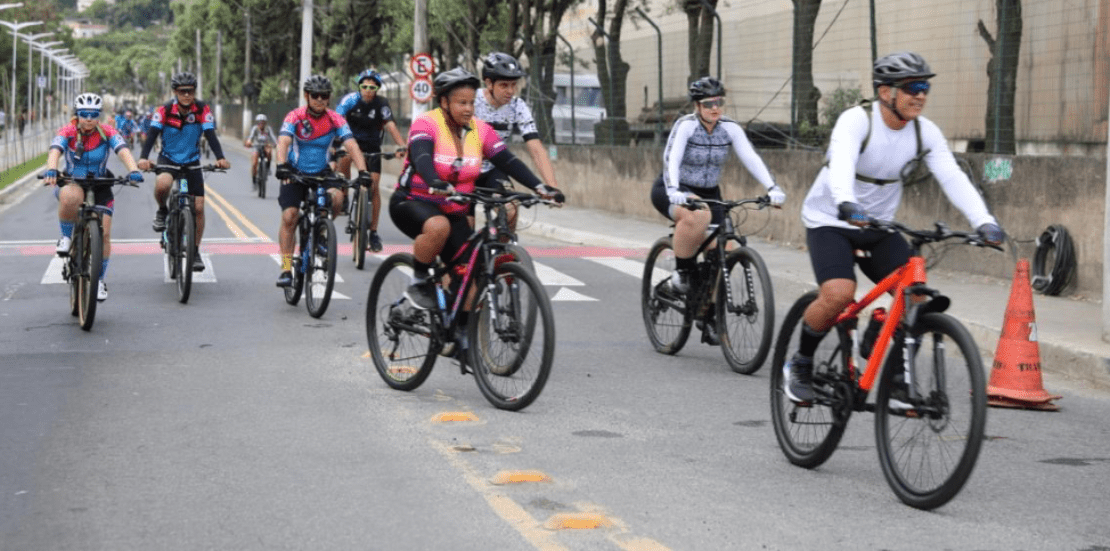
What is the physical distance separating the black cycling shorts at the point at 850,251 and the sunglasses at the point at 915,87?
624 millimetres

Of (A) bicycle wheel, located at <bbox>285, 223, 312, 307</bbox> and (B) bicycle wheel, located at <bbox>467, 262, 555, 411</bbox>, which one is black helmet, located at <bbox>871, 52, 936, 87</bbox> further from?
(A) bicycle wheel, located at <bbox>285, 223, 312, 307</bbox>

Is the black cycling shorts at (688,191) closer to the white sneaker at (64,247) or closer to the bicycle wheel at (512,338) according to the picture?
the bicycle wheel at (512,338)

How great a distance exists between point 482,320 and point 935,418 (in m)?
2.92

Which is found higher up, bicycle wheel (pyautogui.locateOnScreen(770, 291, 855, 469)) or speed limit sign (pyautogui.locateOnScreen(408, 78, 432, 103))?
speed limit sign (pyautogui.locateOnScreen(408, 78, 432, 103))

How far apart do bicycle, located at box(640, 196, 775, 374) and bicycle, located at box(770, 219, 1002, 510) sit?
260 cm

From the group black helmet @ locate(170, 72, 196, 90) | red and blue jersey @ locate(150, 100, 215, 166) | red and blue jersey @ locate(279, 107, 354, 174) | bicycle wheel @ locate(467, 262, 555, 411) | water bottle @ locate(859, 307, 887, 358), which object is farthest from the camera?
red and blue jersey @ locate(150, 100, 215, 166)

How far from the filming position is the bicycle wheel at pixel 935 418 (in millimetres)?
5746

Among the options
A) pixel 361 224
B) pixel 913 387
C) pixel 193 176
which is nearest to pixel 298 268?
pixel 193 176

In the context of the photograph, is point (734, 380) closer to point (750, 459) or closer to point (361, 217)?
point (750, 459)

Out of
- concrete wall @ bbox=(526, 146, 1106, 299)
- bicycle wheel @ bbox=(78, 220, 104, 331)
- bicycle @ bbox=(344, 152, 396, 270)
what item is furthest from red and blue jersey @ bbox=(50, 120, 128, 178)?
concrete wall @ bbox=(526, 146, 1106, 299)

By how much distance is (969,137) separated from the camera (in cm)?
1598

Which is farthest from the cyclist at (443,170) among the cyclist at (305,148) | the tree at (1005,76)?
the tree at (1005,76)

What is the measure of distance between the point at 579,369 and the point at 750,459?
2924 mm

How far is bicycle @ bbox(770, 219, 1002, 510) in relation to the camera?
582 cm
